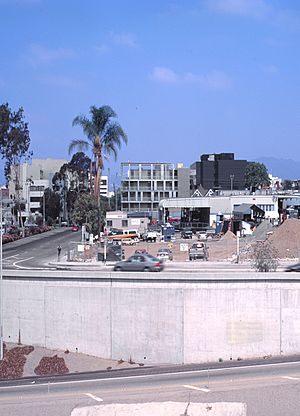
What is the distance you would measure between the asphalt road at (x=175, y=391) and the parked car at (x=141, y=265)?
48.6 feet

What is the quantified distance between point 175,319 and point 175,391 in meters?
9.05

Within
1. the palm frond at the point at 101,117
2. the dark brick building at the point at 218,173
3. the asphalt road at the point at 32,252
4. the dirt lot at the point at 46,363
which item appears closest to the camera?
the dirt lot at the point at 46,363

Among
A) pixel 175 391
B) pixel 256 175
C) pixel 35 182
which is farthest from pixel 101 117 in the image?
pixel 256 175

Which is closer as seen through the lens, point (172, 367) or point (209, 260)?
point (172, 367)

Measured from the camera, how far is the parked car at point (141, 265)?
41.4 meters

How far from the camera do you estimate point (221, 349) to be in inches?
1199

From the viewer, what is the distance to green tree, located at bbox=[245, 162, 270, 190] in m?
178

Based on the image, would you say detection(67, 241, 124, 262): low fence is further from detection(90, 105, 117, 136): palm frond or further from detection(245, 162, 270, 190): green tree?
detection(245, 162, 270, 190): green tree

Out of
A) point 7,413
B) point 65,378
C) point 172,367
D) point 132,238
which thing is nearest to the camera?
point 7,413

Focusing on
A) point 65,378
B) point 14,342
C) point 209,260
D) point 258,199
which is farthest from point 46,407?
point 258,199

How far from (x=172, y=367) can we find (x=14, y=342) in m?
9.98

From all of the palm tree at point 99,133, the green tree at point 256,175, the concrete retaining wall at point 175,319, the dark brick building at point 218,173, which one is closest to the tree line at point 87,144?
the palm tree at point 99,133

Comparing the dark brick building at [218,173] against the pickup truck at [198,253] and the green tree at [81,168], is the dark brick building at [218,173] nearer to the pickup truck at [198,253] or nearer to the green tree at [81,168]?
the green tree at [81,168]

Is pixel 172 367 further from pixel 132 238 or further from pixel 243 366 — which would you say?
pixel 132 238
